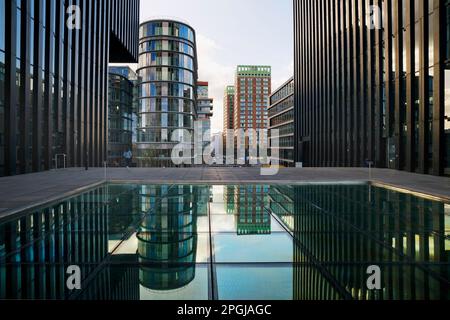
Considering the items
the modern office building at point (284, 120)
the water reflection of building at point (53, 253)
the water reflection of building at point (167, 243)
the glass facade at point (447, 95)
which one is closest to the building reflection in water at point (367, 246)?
the water reflection of building at point (167, 243)

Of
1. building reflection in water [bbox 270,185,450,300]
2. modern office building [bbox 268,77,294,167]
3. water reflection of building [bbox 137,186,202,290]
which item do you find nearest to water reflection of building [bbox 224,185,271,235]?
building reflection in water [bbox 270,185,450,300]

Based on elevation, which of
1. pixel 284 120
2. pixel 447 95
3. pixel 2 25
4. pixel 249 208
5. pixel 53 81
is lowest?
pixel 249 208

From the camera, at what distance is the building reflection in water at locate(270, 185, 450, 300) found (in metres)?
4.30

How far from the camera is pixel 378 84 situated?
3178 cm

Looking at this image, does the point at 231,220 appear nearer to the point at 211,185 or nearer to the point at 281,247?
the point at 281,247

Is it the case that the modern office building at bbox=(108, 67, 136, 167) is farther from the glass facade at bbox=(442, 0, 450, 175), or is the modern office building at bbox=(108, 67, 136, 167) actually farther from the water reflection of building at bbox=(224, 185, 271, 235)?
the glass facade at bbox=(442, 0, 450, 175)

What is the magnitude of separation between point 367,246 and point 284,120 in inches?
3263

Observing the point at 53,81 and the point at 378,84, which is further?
the point at 378,84

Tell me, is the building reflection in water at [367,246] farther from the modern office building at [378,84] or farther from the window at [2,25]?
the window at [2,25]

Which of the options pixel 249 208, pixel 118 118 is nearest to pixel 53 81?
pixel 249 208

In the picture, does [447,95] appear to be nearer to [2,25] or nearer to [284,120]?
[2,25]

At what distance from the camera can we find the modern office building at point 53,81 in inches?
831

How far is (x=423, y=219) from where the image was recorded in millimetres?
8398
